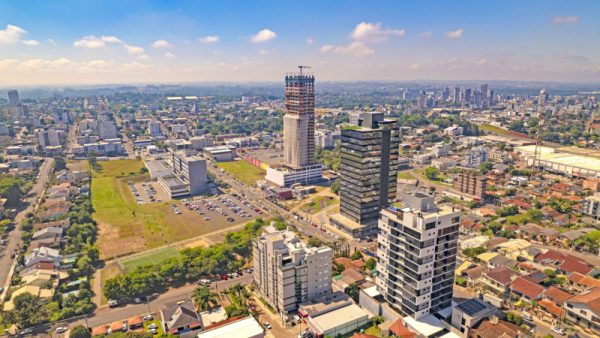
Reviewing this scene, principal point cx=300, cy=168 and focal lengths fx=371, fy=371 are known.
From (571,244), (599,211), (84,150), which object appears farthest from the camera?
(84,150)

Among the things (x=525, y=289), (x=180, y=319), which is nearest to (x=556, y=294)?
A: (x=525, y=289)

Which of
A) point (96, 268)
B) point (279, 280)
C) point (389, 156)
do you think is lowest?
point (96, 268)

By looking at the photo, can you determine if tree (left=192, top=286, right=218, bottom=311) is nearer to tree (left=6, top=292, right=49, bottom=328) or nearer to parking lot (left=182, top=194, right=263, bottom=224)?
tree (left=6, top=292, right=49, bottom=328)

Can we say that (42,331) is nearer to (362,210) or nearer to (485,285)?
(362,210)

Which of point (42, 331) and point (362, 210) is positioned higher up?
point (362, 210)

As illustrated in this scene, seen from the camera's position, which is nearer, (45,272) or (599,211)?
(45,272)

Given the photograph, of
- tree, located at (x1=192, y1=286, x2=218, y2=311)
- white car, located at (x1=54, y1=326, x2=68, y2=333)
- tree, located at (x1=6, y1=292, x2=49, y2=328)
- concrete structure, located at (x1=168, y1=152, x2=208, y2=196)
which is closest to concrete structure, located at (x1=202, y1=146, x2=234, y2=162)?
concrete structure, located at (x1=168, y1=152, x2=208, y2=196)

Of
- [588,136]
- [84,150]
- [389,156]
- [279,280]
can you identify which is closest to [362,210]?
[389,156]

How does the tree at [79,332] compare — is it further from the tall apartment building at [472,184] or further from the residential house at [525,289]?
the tall apartment building at [472,184]
